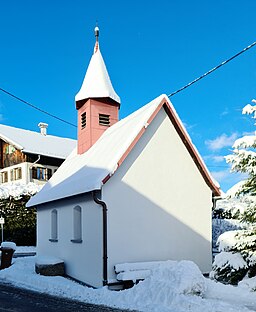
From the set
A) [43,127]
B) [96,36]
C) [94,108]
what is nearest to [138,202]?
[94,108]

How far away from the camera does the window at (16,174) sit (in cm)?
3819

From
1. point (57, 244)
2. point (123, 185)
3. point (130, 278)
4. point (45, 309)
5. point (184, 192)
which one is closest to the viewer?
point (45, 309)

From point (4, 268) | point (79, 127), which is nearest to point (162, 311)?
point (4, 268)

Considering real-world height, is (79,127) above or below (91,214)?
above

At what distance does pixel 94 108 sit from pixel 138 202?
650 centimetres

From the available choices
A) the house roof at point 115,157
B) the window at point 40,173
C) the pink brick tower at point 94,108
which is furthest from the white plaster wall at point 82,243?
the window at point 40,173

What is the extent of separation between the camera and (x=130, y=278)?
11.0m

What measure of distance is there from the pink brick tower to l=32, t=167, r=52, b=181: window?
65.4 ft

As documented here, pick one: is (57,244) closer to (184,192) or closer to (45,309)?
(184,192)

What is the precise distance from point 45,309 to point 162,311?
2.57m

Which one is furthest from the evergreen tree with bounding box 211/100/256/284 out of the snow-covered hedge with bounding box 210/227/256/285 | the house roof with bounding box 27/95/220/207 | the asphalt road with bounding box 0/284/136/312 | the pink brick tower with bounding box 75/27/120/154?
the pink brick tower with bounding box 75/27/120/154

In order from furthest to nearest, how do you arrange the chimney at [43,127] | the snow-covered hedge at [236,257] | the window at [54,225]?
the chimney at [43,127], the window at [54,225], the snow-covered hedge at [236,257]

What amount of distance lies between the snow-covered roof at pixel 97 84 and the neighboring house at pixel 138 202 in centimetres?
349

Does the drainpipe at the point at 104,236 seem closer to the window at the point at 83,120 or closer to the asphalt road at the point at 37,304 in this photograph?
the asphalt road at the point at 37,304
